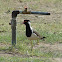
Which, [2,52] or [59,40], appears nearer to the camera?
[2,52]

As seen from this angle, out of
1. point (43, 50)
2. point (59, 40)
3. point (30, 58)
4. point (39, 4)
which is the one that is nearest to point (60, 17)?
point (39, 4)

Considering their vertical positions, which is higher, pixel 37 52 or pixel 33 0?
pixel 33 0

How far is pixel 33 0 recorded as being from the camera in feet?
53.8

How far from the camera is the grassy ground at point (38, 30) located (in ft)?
29.8

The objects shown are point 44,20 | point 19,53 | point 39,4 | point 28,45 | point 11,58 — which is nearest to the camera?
point 11,58

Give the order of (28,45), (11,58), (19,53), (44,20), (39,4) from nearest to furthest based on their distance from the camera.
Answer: (11,58)
(19,53)
(28,45)
(44,20)
(39,4)

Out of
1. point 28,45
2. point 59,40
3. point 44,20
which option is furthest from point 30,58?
point 44,20

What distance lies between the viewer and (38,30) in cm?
1198

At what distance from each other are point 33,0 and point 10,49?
23.3 ft

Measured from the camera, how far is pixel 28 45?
1016 centimetres

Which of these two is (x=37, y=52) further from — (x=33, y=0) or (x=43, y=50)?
(x=33, y=0)

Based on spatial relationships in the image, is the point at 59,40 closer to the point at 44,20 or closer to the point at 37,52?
the point at 37,52

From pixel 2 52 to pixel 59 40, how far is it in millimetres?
2053

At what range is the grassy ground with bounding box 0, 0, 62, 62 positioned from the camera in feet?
29.8
